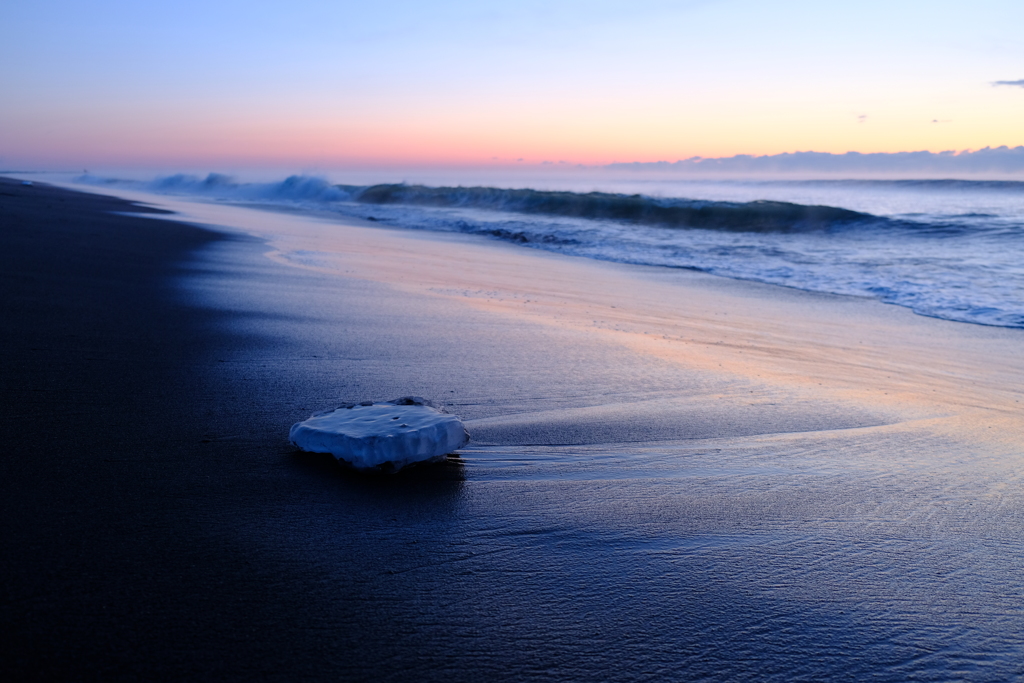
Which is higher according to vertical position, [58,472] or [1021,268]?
[1021,268]

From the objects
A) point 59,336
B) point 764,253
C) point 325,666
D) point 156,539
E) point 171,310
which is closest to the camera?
point 325,666

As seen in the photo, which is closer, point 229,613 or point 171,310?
point 229,613

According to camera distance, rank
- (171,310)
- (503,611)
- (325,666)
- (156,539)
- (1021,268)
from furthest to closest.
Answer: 1. (1021,268)
2. (171,310)
3. (156,539)
4. (503,611)
5. (325,666)

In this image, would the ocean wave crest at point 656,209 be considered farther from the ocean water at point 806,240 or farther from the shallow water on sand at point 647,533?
the shallow water on sand at point 647,533

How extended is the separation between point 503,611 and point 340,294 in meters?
4.27

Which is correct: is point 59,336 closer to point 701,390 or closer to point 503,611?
point 503,611

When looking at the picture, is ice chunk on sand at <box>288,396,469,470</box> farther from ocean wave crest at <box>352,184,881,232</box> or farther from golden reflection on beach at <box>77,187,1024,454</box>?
ocean wave crest at <box>352,184,881,232</box>

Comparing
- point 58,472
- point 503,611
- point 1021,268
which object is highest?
point 1021,268

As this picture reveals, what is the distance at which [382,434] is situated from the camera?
6.72 ft

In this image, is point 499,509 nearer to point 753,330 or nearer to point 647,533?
point 647,533

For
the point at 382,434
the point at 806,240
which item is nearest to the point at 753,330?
the point at 382,434

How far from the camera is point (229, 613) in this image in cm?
132

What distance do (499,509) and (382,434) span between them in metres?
0.42

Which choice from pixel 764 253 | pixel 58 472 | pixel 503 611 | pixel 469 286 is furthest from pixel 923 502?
pixel 764 253
